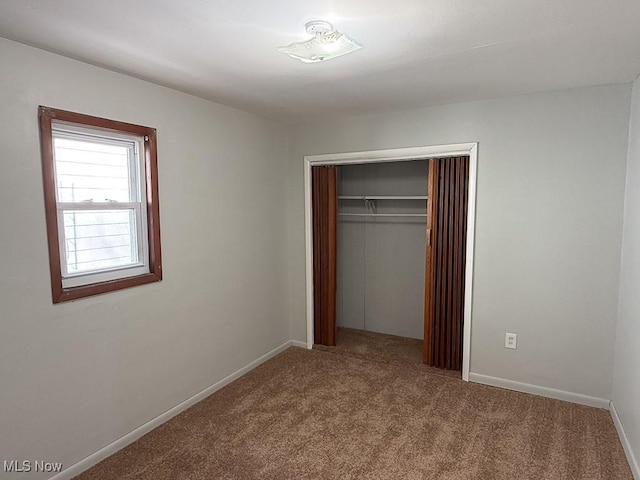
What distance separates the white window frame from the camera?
217cm

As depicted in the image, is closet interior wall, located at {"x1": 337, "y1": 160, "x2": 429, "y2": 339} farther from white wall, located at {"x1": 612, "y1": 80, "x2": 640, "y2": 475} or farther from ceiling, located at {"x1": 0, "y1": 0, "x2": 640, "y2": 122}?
white wall, located at {"x1": 612, "y1": 80, "x2": 640, "y2": 475}

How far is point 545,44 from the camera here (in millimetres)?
1965

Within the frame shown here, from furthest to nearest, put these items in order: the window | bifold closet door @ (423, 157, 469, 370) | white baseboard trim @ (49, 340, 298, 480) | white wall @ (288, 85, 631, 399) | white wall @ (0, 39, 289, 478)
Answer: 1. bifold closet door @ (423, 157, 469, 370)
2. white wall @ (288, 85, 631, 399)
3. white baseboard trim @ (49, 340, 298, 480)
4. the window
5. white wall @ (0, 39, 289, 478)

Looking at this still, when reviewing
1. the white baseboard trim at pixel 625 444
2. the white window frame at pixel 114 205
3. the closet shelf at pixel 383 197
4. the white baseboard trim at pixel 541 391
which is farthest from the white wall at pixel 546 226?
the white window frame at pixel 114 205

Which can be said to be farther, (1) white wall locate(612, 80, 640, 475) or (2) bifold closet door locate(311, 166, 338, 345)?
(2) bifold closet door locate(311, 166, 338, 345)

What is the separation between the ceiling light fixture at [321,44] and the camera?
1711 millimetres

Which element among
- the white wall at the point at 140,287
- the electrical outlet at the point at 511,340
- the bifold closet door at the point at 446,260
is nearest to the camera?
→ the white wall at the point at 140,287

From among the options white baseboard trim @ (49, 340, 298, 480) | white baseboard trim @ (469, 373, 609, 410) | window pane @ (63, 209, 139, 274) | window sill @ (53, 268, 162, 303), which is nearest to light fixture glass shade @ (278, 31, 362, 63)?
window pane @ (63, 209, 139, 274)

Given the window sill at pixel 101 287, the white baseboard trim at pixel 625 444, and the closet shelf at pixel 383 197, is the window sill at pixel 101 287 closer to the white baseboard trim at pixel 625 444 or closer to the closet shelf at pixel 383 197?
the closet shelf at pixel 383 197

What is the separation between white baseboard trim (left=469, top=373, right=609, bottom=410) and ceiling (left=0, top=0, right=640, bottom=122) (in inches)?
89.2

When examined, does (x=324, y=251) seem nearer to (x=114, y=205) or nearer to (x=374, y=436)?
(x=374, y=436)

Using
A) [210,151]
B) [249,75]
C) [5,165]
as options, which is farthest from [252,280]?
[5,165]

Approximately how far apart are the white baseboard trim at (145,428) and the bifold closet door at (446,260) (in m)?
1.68

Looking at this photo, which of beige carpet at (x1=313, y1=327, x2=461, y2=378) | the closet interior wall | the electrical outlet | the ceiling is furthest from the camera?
the closet interior wall
